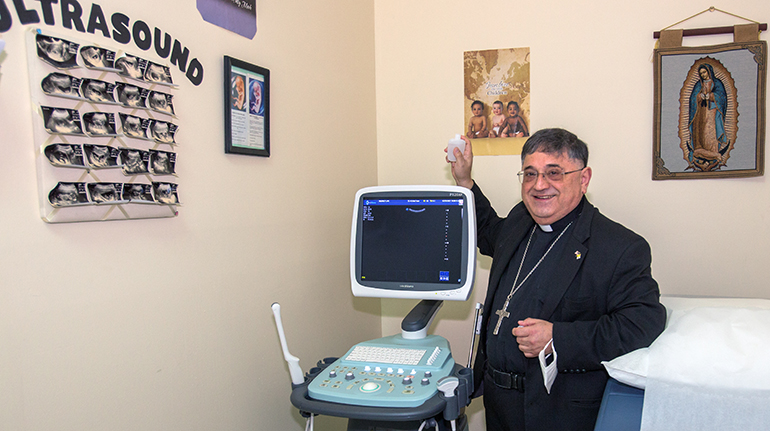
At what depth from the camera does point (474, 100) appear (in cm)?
250

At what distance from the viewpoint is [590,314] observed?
1659 mm

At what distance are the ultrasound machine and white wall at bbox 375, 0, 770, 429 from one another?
2.70ft

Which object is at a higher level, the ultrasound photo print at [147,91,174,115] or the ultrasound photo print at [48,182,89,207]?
the ultrasound photo print at [147,91,174,115]

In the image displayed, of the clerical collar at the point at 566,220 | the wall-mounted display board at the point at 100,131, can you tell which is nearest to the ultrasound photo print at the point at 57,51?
the wall-mounted display board at the point at 100,131

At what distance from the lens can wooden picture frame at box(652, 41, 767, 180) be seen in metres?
2.11

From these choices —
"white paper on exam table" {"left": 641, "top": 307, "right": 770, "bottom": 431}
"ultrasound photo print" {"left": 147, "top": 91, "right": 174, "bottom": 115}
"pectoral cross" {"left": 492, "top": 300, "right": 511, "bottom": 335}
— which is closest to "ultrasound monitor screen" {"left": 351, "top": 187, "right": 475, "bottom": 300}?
"pectoral cross" {"left": 492, "top": 300, "right": 511, "bottom": 335}

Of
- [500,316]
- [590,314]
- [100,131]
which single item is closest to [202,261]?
[100,131]

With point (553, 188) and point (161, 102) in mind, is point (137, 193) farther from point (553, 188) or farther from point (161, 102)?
point (553, 188)

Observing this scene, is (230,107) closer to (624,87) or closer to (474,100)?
(474,100)

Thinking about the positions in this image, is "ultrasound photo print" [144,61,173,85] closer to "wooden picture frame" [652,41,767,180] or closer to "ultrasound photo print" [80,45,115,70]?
"ultrasound photo print" [80,45,115,70]

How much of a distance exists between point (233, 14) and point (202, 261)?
779 millimetres

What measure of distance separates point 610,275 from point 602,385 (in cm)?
36

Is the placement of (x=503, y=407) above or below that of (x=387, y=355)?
below

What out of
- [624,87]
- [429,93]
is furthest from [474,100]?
[624,87]
